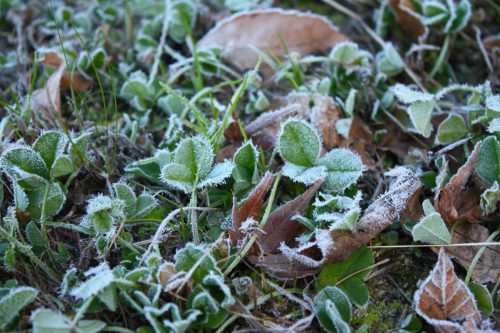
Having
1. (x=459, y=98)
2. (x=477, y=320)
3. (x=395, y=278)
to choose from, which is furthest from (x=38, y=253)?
(x=459, y=98)

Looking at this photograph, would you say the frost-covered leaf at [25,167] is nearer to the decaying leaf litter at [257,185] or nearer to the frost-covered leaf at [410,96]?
the decaying leaf litter at [257,185]

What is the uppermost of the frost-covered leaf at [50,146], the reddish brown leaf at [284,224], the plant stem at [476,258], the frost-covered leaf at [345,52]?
the frost-covered leaf at [345,52]

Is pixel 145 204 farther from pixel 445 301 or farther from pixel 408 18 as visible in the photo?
pixel 408 18

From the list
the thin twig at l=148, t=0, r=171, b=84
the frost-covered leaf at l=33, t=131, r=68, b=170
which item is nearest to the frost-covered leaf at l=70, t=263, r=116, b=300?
the frost-covered leaf at l=33, t=131, r=68, b=170

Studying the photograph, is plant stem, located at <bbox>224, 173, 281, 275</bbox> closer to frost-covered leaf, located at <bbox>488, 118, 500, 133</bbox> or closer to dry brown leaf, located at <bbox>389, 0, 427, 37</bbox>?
frost-covered leaf, located at <bbox>488, 118, 500, 133</bbox>

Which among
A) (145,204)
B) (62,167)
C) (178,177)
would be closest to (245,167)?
(178,177)

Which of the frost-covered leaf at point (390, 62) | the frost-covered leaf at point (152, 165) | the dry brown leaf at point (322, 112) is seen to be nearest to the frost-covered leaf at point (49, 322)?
Result: the frost-covered leaf at point (152, 165)
